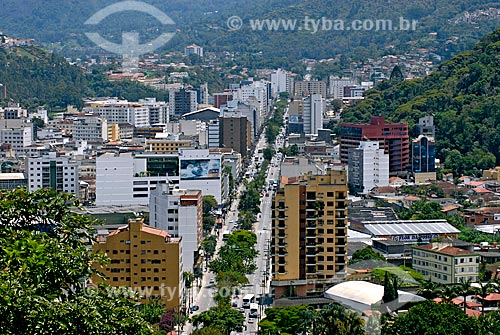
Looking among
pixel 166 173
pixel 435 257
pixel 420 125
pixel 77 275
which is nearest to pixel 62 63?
pixel 420 125

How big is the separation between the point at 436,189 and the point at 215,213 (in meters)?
5.13

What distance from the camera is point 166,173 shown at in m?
24.2

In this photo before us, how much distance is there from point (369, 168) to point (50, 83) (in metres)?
28.9

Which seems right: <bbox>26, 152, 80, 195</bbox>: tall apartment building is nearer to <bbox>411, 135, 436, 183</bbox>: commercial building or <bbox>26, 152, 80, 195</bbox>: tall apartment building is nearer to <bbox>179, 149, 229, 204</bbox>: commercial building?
<bbox>179, 149, 229, 204</bbox>: commercial building

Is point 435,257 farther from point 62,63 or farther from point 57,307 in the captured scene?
point 62,63

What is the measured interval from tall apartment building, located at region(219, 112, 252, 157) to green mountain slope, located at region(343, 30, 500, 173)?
3.79m

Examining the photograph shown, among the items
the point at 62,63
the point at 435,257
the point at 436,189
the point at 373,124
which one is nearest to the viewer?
the point at 435,257

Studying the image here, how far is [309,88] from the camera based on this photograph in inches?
2076

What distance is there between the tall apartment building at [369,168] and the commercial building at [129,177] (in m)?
4.88

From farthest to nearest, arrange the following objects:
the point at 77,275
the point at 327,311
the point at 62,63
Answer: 1. the point at 62,63
2. the point at 327,311
3. the point at 77,275

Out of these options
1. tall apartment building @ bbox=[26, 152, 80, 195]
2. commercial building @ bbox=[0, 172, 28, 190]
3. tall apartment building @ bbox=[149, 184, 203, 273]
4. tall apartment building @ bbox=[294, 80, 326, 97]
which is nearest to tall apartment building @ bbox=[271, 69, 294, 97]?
tall apartment building @ bbox=[294, 80, 326, 97]

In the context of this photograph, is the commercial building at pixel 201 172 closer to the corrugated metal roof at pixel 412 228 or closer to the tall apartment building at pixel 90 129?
the corrugated metal roof at pixel 412 228

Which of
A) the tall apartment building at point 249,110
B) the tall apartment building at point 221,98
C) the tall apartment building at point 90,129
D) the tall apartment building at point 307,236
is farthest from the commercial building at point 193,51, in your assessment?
the tall apartment building at point 307,236

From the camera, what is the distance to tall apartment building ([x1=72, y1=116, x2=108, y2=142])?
121ft
